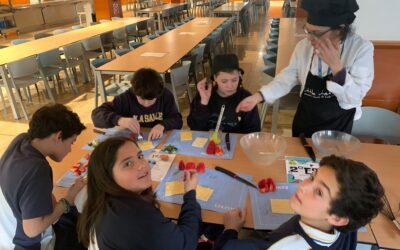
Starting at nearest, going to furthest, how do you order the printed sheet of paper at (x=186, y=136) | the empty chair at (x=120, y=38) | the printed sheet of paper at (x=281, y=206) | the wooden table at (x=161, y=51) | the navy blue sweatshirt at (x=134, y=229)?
the navy blue sweatshirt at (x=134, y=229), the printed sheet of paper at (x=281, y=206), the printed sheet of paper at (x=186, y=136), the wooden table at (x=161, y=51), the empty chair at (x=120, y=38)

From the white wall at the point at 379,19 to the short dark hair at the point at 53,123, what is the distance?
2353mm

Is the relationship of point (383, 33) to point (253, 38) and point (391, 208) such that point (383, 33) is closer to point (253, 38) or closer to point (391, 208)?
point (391, 208)

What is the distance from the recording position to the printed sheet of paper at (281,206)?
1.19m

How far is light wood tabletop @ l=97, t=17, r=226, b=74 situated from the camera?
3509 millimetres

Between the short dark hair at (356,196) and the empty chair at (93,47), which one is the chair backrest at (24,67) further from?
the short dark hair at (356,196)

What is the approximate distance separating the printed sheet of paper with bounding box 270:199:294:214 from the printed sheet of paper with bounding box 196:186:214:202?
271 mm

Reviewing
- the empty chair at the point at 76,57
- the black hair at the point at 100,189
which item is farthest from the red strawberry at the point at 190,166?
the empty chair at the point at 76,57

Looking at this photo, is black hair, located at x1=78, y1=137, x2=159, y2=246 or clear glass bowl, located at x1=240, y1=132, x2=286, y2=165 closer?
black hair, located at x1=78, y1=137, x2=159, y2=246

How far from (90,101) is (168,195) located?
11.6 feet

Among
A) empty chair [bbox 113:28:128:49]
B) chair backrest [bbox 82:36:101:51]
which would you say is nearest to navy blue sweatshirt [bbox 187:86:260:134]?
chair backrest [bbox 82:36:101:51]

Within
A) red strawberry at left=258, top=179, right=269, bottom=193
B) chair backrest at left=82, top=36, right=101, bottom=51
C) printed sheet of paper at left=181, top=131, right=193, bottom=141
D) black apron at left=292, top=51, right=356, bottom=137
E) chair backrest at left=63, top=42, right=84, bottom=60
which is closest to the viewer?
red strawberry at left=258, top=179, right=269, bottom=193

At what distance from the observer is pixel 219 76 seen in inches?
72.6

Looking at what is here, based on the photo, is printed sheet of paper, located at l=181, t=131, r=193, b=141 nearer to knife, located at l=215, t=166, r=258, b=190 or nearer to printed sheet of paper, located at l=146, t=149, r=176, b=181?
printed sheet of paper, located at l=146, t=149, r=176, b=181

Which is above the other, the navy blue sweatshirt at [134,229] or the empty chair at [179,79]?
the navy blue sweatshirt at [134,229]
